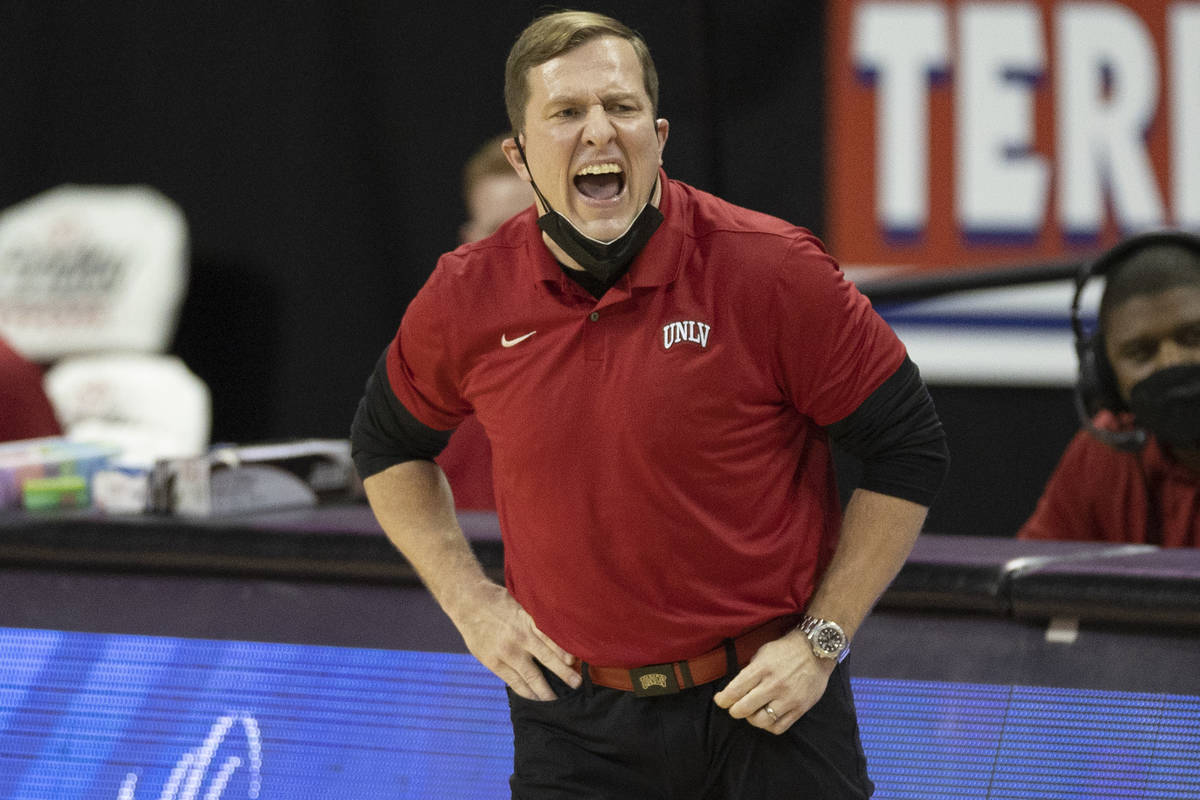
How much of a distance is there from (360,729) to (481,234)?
1.25 metres

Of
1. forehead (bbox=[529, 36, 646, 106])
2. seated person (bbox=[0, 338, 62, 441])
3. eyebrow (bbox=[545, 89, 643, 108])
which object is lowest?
seated person (bbox=[0, 338, 62, 441])

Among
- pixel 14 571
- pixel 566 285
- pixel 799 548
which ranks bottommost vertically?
pixel 14 571

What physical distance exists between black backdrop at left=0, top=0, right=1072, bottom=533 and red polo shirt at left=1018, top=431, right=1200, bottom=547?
1.27m

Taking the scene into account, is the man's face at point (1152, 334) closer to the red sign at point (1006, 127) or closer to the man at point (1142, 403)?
the man at point (1142, 403)

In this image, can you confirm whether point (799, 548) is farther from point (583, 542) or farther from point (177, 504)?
point (177, 504)

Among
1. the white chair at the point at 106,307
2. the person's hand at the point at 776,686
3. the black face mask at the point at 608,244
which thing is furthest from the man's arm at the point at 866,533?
the white chair at the point at 106,307

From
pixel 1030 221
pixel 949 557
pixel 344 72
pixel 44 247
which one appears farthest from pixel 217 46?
pixel 949 557

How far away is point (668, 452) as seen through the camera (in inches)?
54.2

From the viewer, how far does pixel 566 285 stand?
1.46 m

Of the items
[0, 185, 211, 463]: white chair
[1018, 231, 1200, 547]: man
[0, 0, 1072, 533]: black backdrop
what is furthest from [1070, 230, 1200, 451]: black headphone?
[0, 185, 211, 463]: white chair

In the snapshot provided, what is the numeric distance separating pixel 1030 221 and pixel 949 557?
210cm

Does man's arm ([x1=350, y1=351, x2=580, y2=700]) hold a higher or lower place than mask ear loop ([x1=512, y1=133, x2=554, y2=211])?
lower

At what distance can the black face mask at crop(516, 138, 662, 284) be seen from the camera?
1.43 metres

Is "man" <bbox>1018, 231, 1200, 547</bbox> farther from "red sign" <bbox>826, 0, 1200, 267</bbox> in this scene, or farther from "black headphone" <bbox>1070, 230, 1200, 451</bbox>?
"red sign" <bbox>826, 0, 1200, 267</bbox>
